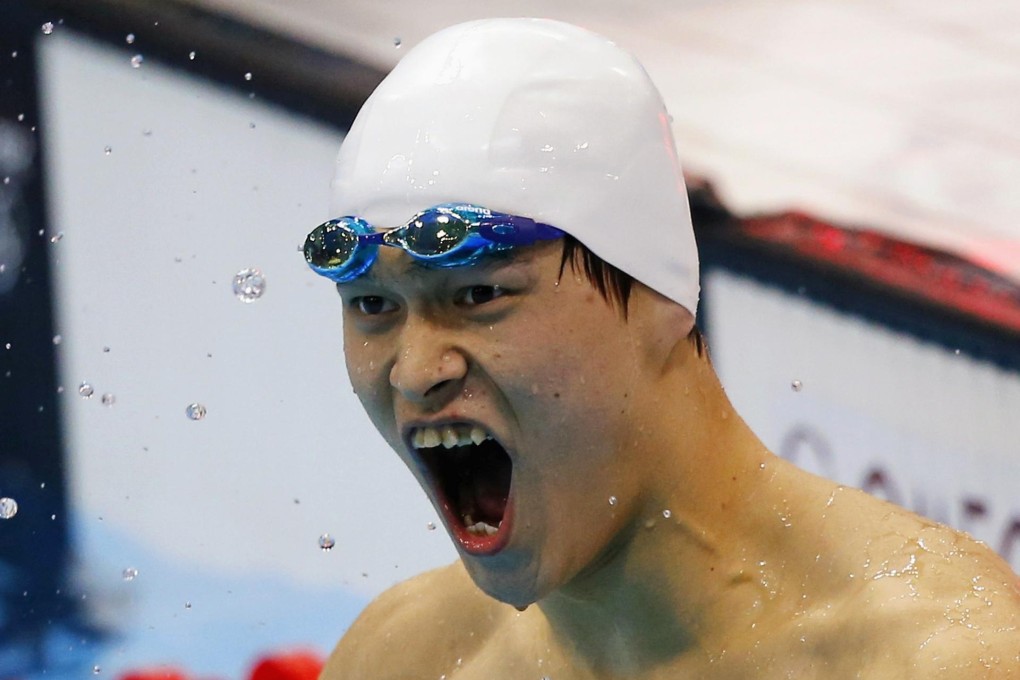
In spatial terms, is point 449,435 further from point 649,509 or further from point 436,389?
point 649,509

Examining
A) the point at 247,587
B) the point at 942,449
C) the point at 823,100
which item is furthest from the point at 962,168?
the point at 247,587

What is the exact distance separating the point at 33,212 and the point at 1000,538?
7.51ft

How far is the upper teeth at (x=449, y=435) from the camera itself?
4.58 feet

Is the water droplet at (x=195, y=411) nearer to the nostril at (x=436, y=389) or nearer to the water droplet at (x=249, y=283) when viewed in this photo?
the water droplet at (x=249, y=283)

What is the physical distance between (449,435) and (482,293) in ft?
0.44

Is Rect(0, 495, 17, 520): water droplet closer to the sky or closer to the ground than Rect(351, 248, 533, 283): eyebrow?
closer to the ground

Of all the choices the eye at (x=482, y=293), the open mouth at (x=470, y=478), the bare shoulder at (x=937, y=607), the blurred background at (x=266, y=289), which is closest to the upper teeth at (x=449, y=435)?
the open mouth at (x=470, y=478)

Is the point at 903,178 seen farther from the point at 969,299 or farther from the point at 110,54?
the point at 110,54

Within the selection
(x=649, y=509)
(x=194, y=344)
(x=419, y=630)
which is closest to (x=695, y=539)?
(x=649, y=509)

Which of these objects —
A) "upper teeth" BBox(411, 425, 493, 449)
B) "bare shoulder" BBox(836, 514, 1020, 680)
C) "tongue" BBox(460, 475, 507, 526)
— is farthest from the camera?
"tongue" BBox(460, 475, 507, 526)

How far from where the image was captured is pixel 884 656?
1354 millimetres

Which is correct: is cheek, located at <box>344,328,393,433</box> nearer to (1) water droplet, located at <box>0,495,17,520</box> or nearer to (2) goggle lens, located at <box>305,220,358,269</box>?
(2) goggle lens, located at <box>305,220,358,269</box>

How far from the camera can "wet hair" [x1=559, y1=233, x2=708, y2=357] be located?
1.41 m

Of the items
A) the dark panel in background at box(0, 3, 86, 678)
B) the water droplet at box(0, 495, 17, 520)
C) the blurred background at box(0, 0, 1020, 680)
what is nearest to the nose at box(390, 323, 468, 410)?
the blurred background at box(0, 0, 1020, 680)
